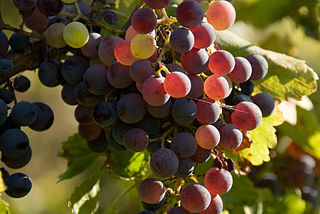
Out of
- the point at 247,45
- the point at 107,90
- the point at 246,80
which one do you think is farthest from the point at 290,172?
the point at 107,90

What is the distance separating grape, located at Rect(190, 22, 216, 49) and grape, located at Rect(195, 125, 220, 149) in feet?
0.55

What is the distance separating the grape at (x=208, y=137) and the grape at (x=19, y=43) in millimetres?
500

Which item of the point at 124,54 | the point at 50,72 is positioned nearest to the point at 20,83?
the point at 50,72

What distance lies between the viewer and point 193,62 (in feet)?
3.12

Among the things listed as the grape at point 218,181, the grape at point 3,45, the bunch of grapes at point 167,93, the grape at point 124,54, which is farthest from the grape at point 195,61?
the grape at point 3,45

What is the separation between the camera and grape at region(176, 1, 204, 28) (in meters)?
0.92

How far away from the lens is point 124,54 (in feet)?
Result: 3.20

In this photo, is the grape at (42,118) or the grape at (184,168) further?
the grape at (42,118)

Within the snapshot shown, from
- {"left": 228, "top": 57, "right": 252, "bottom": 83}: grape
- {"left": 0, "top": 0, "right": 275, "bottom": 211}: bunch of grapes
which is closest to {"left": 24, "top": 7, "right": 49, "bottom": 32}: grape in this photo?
{"left": 0, "top": 0, "right": 275, "bottom": 211}: bunch of grapes

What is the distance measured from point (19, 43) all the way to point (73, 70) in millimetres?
173

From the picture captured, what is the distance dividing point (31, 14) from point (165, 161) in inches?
19.3

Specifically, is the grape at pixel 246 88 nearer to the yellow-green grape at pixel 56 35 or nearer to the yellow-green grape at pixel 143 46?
the yellow-green grape at pixel 143 46

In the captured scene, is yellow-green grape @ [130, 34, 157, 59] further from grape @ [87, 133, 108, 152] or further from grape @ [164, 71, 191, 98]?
grape @ [87, 133, 108, 152]

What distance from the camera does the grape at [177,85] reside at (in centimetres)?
89
